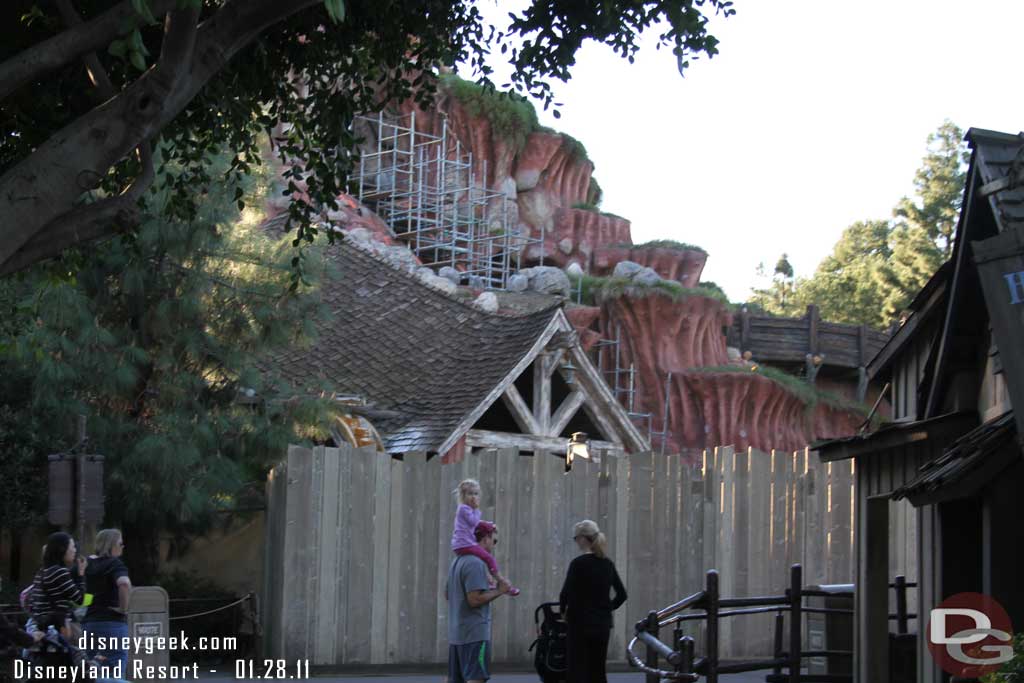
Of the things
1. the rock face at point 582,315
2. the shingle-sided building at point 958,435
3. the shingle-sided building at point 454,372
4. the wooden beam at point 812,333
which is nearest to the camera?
the shingle-sided building at point 958,435

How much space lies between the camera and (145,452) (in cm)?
1638

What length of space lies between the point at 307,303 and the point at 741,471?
18.0 feet

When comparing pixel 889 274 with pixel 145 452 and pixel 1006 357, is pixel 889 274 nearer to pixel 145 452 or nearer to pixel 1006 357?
pixel 145 452

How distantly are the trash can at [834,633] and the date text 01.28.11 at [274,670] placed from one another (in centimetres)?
494

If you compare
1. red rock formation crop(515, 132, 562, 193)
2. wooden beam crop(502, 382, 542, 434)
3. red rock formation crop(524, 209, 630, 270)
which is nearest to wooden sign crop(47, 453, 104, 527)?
wooden beam crop(502, 382, 542, 434)

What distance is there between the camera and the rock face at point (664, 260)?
4344 cm

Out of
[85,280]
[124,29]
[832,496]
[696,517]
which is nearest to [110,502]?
[85,280]

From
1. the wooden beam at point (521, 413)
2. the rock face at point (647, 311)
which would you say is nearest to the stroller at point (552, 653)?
the wooden beam at point (521, 413)

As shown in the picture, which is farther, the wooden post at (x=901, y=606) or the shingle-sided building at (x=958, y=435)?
the wooden post at (x=901, y=606)

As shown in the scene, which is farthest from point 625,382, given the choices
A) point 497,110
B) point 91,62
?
point 91,62

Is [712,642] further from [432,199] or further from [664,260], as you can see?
[664,260]

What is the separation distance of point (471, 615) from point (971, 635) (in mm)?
3652

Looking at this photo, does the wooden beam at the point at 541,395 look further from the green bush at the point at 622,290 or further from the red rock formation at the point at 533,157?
the red rock formation at the point at 533,157

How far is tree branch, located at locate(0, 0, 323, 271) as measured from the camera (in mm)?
9078
